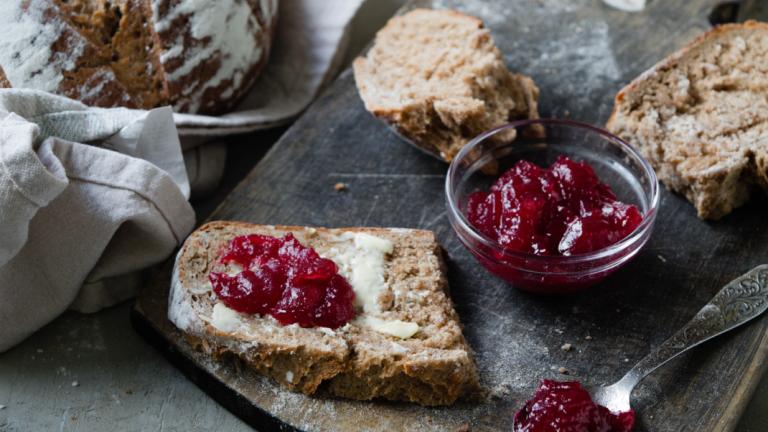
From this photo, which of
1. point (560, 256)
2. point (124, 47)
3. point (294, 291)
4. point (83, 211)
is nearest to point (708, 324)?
point (560, 256)

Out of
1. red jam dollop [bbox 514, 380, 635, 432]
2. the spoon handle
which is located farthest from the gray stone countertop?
red jam dollop [bbox 514, 380, 635, 432]

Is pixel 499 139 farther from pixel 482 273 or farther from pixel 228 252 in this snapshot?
pixel 228 252

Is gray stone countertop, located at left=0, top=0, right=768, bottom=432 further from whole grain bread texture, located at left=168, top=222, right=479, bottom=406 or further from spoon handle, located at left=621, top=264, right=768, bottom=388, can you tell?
spoon handle, located at left=621, top=264, right=768, bottom=388

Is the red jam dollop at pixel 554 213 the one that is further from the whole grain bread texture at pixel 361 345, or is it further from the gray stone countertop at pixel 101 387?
the gray stone countertop at pixel 101 387

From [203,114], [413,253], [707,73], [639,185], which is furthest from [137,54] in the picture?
[707,73]

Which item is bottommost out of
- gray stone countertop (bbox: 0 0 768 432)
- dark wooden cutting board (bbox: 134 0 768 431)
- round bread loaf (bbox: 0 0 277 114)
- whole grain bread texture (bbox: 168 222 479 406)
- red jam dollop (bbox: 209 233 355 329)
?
gray stone countertop (bbox: 0 0 768 432)

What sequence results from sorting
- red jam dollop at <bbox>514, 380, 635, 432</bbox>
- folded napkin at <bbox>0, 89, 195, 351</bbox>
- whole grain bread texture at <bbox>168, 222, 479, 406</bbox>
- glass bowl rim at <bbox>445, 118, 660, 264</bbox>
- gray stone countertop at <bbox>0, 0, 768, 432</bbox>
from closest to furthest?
1. red jam dollop at <bbox>514, 380, 635, 432</bbox>
2. whole grain bread texture at <bbox>168, 222, 479, 406</bbox>
3. glass bowl rim at <bbox>445, 118, 660, 264</bbox>
4. gray stone countertop at <bbox>0, 0, 768, 432</bbox>
5. folded napkin at <bbox>0, 89, 195, 351</bbox>
